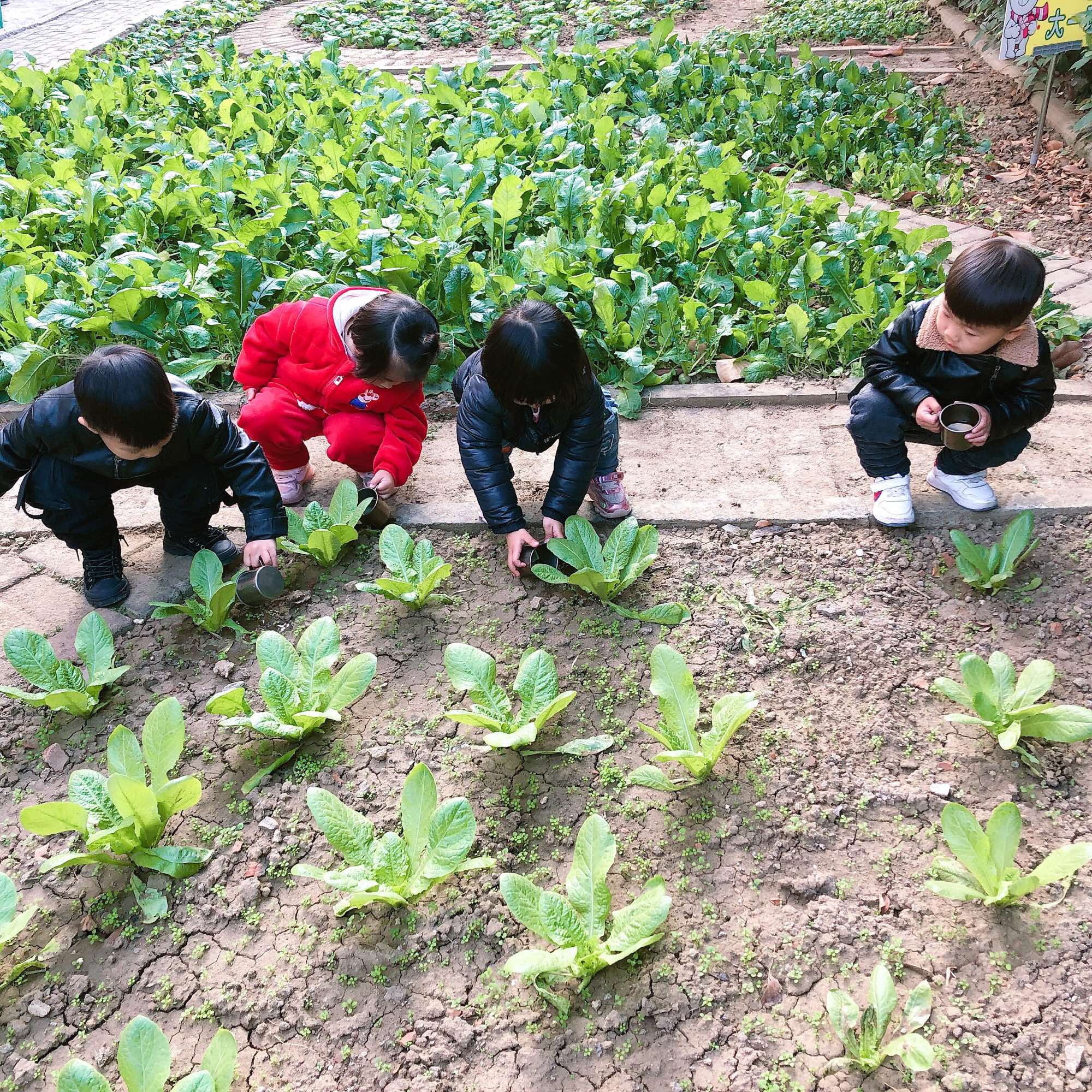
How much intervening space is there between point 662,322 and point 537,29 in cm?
703

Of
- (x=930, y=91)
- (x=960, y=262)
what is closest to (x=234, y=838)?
(x=960, y=262)

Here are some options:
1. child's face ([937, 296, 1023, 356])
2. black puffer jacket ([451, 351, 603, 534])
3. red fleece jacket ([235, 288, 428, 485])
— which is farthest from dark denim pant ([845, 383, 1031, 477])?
red fleece jacket ([235, 288, 428, 485])

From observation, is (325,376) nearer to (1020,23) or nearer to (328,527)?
(328,527)

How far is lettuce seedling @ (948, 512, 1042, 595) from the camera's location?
274 cm

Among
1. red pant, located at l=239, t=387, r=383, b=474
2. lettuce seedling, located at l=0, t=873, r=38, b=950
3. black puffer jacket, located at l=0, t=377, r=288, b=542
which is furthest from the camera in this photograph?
red pant, located at l=239, t=387, r=383, b=474

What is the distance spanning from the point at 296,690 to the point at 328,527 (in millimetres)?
738

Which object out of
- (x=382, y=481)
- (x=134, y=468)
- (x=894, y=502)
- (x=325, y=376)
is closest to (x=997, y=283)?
(x=894, y=502)

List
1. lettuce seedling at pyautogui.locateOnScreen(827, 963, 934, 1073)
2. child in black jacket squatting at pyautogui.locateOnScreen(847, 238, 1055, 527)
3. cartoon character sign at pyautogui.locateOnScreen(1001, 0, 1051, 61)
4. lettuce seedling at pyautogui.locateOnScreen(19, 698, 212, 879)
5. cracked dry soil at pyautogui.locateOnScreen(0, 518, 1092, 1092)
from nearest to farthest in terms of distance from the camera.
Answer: lettuce seedling at pyautogui.locateOnScreen(827, 963, 934, 1073) < cracked dry soil at pyautogui.locateOnScreen(0, 518, 1092, 1092) < lettuce seedling at pyautogui.locateOnScreen(19, 698, 212, 879) < child in black jacket squatting at pyautogui.locateOnScreen(847, 238, 1055, 527) < cartoon character sign at pyautogui.locateOnScreen(1001, 0, 1051, 61)

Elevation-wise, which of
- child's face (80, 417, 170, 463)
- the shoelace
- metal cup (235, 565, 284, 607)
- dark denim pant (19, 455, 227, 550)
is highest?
child's face (80, 417, 170, 463)

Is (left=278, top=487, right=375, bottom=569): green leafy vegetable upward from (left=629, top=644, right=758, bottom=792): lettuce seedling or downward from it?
upward

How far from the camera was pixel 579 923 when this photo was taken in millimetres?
1915

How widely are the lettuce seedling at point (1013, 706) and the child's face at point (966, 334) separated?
0.92 m

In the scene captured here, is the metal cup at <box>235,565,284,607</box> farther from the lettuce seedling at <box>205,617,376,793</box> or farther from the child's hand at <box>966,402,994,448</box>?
the child's hand at <box>966,402,994,448</box>

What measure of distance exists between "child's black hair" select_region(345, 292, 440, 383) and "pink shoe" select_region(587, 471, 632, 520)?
696 millimetres
